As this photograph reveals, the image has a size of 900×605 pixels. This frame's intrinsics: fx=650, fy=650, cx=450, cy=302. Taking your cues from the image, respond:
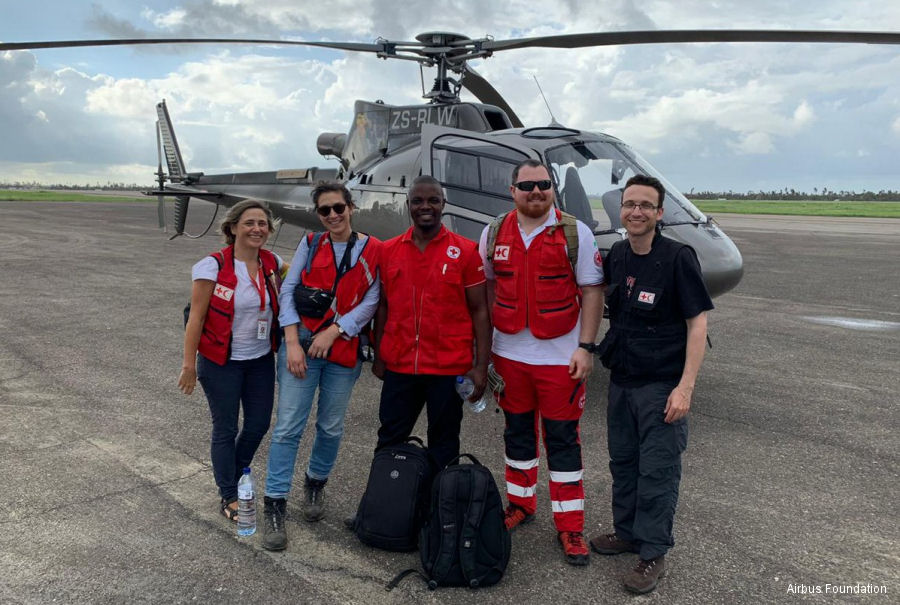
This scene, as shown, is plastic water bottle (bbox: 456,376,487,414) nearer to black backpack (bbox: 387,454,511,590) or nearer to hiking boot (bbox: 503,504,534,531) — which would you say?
black backpack (bbox: 387,454,511,590)

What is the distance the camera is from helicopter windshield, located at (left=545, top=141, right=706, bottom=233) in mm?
5664

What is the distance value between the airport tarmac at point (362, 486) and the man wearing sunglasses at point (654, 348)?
1.02 ft

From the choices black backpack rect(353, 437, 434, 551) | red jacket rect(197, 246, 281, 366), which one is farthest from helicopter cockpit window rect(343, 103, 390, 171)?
black backpack rect(353, 437, 434, 551)

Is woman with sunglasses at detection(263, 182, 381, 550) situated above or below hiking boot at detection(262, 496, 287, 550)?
above

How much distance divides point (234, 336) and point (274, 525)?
39.9 inches

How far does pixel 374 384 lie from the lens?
6391 millimetres

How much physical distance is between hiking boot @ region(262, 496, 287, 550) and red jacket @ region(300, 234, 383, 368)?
0.82 m

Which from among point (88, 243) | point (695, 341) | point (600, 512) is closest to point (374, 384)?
point (600, 512)

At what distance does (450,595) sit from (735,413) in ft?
11.9

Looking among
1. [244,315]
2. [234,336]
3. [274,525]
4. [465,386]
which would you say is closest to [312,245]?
[244,315]

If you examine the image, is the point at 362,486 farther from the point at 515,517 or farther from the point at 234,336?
the point at 234,336

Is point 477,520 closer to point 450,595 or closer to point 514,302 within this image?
point 450,595

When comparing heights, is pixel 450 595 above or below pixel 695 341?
below

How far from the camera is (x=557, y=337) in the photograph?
3.36 meters
